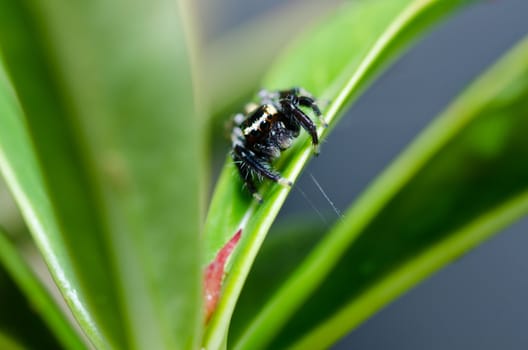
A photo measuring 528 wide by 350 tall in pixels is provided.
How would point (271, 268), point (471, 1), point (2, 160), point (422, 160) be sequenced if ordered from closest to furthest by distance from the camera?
point (2, 160)
point (422, 160)
point (471, 1)
point (271, 268)

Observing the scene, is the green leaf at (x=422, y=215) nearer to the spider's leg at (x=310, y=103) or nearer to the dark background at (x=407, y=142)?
the spider's leg at (x=310, y=103)

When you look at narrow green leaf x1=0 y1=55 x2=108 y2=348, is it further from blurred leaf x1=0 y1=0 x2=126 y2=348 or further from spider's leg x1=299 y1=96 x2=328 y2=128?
spider's leg x1=299 y1=96 x2=328 y2=128

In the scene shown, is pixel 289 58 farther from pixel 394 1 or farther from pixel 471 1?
pixel 471 1

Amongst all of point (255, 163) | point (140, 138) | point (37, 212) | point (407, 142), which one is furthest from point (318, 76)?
point (407, 142)

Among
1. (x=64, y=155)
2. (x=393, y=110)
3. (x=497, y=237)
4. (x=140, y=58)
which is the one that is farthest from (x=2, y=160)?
(x=497, y=237)

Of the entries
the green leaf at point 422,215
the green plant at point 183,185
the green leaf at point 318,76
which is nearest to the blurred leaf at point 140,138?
the green plant at point 183,185
